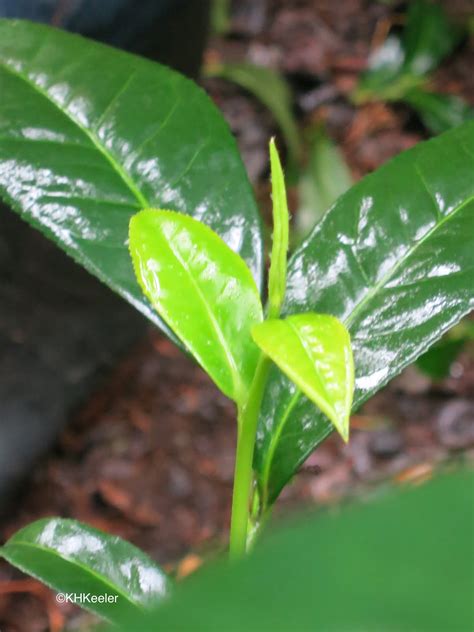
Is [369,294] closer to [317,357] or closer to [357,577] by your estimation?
[317,357]

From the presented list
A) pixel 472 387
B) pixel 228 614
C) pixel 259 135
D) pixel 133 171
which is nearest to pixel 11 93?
pixel 133 171

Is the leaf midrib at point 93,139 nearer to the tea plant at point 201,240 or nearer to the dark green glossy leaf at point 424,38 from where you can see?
the tea plant at point 201,240

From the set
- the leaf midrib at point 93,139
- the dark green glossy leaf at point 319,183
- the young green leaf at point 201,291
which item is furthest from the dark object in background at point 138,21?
the young green leaf at point 201,291

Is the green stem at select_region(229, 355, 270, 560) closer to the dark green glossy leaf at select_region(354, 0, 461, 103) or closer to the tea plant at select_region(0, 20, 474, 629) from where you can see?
the tea plant at select_region(0, 20, 474, 629)

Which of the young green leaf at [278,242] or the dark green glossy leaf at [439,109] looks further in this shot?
the dark green glossy leaf at [439,109]

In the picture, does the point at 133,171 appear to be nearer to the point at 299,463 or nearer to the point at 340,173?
the point at 299,463

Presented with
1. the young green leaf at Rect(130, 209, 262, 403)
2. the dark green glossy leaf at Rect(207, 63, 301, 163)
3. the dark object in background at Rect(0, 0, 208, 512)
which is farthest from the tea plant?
the dark green glossy leaf at Rect(207, 63, 301, 163)
